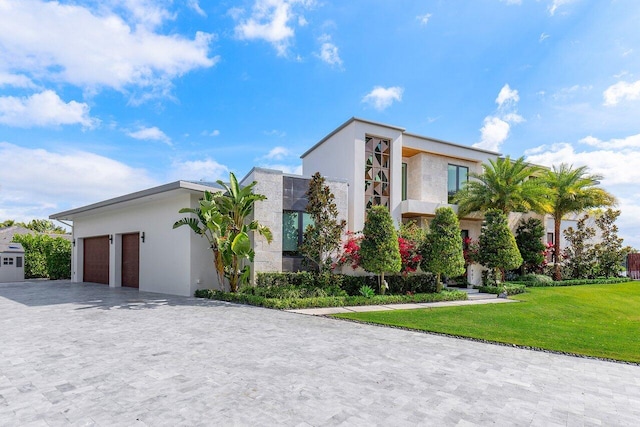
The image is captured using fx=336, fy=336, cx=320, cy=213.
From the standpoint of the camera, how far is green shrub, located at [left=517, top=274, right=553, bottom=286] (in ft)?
59.3

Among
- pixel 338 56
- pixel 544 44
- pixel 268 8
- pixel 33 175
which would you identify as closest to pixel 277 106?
pixel 338 56

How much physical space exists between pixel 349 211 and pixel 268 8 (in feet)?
27.1

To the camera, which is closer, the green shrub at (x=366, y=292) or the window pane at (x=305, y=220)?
the green shrub at (x=366, y=292)

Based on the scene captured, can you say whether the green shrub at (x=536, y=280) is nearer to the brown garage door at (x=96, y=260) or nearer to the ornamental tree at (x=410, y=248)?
the ornamental tree at (x=410, y=248)

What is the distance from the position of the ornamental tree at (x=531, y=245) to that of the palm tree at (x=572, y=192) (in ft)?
Answer: 4.27

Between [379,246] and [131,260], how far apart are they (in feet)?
38.2

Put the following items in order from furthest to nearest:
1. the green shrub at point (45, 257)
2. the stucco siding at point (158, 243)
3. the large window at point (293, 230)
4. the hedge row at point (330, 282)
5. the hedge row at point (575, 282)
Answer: the green shrub at point (45, 257), the hedge row at point (575, 282), the large window at point (293, 230), the stucco siding at point (158, 243), the hedge row at point (330, 282)

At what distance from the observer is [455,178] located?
1903 centimetres

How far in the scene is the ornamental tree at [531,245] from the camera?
19547 mm

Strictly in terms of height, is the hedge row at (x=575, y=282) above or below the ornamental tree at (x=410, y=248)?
below

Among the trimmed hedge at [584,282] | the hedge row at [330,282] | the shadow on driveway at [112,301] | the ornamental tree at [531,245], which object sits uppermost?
the ornamental tree at [531,245]

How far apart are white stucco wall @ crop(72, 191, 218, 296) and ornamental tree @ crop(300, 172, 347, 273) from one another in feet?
13.7

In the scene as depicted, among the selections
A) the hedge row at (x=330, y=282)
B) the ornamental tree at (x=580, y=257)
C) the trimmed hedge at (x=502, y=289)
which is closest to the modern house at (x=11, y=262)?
the hedge row at (x=330, y=282)

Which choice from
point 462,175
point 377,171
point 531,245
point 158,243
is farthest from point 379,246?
point 531,245
